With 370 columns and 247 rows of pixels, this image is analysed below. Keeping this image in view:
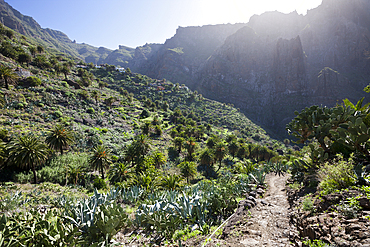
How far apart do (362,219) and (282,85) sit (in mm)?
162846

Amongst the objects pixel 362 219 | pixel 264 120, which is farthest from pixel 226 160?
pixel 264 120

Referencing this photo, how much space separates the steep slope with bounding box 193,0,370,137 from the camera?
121 m

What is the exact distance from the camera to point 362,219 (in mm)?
3119

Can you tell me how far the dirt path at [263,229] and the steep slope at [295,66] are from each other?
128 meters

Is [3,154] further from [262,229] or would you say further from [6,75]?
[6,75]

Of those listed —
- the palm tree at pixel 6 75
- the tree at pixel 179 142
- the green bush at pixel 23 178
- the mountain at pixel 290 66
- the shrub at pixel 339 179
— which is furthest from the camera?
the mountain at pixel 290 66

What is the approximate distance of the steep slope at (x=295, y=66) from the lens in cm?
12100

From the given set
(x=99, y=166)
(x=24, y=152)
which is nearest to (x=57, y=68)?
(x=24, y=152)

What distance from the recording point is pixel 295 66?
135500 millimetres

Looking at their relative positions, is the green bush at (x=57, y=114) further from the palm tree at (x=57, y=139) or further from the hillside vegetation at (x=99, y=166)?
the palm tree at (x=57, y=139)

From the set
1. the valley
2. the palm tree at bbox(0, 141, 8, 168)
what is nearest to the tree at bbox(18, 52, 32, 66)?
the valley

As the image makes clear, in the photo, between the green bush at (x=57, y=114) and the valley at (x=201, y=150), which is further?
the green bush at (x=57, y=114)

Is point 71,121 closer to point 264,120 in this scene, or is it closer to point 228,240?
point 228,240

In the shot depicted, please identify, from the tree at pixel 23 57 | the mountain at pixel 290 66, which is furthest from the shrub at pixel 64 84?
the mountain at pixel 290 66
